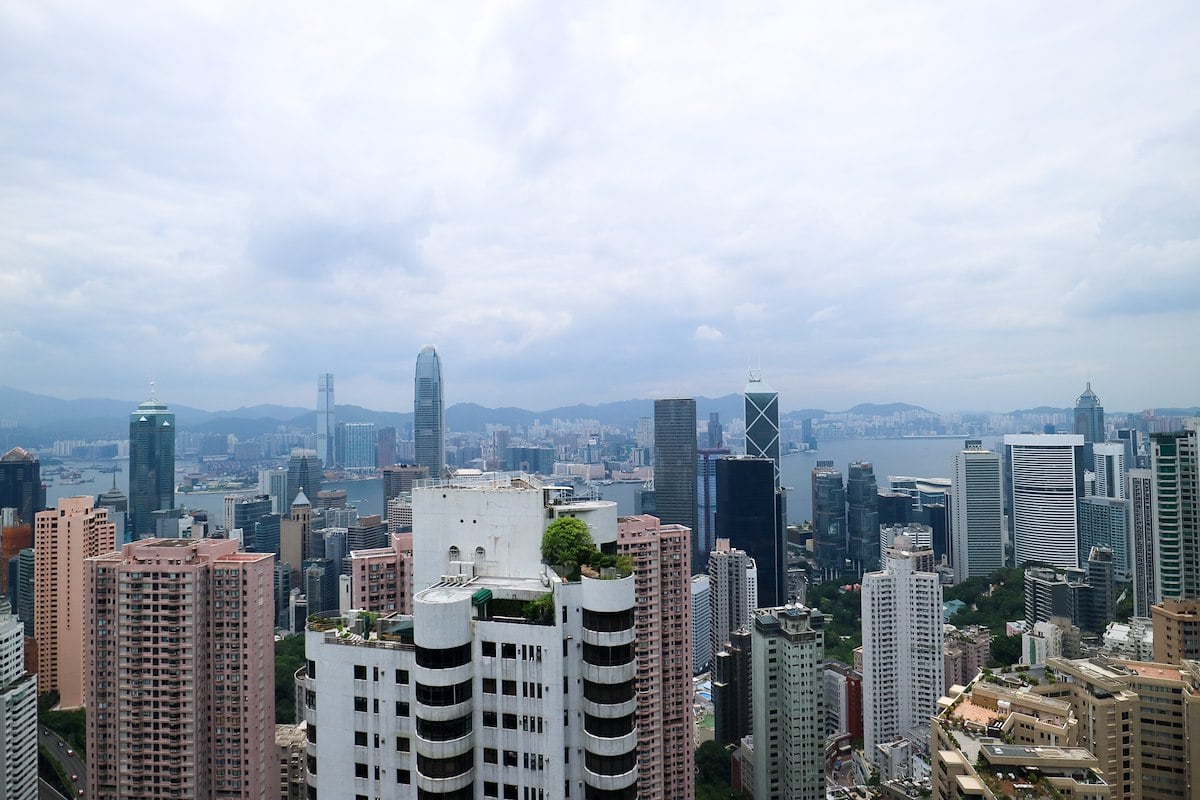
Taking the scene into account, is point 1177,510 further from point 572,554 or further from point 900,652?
point 572,554

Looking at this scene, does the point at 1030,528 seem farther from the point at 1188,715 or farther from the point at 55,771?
the point at 55,771

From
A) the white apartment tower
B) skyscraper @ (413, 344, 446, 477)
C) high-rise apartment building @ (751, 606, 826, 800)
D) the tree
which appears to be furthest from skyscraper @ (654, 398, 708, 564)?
the white apartment tower

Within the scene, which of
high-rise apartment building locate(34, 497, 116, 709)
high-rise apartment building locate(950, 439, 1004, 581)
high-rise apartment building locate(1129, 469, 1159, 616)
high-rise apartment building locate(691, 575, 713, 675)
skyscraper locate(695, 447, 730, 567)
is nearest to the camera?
high-rise apartment building locate(34, 497, 116, 709)

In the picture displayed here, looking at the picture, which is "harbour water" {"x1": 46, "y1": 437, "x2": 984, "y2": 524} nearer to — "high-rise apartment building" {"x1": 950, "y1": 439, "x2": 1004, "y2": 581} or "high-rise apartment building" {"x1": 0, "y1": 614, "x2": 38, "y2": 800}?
"high-rise apartment building" {"x1": 950, "y1": 439, "x2": 1004, "y2": 581}

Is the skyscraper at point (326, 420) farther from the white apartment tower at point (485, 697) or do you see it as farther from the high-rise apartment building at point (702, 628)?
the white apartment tower at point (485, 697)

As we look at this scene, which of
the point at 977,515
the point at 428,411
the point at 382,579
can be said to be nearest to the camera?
the point at 382,579

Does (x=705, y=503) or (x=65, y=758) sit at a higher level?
(x=705, y=503)

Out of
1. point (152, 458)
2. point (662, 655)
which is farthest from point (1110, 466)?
point (152, 458)
